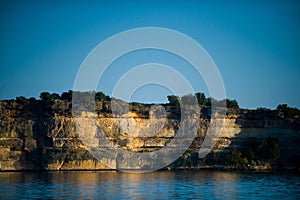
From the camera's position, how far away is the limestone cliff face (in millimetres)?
66562

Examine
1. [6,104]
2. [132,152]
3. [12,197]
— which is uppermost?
[6,104]

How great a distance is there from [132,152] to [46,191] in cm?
3095

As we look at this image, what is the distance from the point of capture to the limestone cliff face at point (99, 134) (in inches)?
2621

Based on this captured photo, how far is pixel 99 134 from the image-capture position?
2749 inches

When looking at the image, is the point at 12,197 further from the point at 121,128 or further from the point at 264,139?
the point at 264,139

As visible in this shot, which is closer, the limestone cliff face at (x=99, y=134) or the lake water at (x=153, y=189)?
the lake water at (x=153, y=189)

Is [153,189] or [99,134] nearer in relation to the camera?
[153,189]

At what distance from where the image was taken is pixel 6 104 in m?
68.6

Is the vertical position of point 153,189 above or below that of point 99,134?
below

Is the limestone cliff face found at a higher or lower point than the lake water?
higher

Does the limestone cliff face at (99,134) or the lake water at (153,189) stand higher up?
the limestone cliff face at (99,134)

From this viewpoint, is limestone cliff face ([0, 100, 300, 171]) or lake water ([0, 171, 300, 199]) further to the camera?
limestone cliff face ([0, 100, 300, 171])

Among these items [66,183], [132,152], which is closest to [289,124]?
[132,152]

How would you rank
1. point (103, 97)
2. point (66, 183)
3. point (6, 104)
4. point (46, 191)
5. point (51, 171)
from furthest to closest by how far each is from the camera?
point (103, 97)
point (6, 104)
point (51, 171)
point (66, 183)
point (46, 191)
